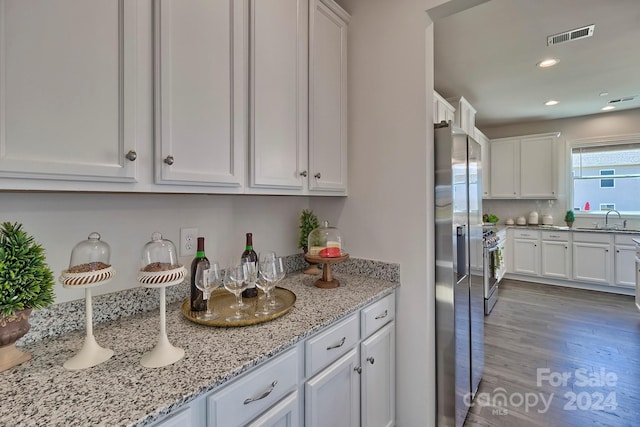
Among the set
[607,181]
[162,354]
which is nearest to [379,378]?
[162,354]

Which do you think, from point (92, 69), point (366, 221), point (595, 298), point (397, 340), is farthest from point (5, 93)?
point (595, 298)

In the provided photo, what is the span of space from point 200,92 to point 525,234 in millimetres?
5480

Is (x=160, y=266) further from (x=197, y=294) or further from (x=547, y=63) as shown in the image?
(x=547, y=63)

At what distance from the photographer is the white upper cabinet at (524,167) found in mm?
4980

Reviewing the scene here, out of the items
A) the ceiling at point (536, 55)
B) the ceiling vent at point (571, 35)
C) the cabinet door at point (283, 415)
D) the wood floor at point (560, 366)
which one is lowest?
the wood floor at point (560, 366)

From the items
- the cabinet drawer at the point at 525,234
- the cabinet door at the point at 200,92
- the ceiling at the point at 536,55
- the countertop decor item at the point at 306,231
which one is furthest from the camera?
the cabinet drawer at the point at 525,234

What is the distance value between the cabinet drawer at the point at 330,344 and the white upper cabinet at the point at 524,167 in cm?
512

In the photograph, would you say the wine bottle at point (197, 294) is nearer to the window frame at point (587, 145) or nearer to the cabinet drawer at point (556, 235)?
the cabinet drawer at point (556, 235)

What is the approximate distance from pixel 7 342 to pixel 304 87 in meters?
1.47

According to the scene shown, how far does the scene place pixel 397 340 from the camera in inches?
68.5

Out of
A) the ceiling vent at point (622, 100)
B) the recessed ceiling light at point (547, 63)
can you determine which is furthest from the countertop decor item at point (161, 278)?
the ceiling vent at point (622, 100)

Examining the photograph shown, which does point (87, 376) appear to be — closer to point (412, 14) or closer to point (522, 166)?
point (412, 14)

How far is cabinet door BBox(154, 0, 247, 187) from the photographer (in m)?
1.01

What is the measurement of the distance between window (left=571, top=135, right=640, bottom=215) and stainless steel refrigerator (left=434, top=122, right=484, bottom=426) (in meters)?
4.61
